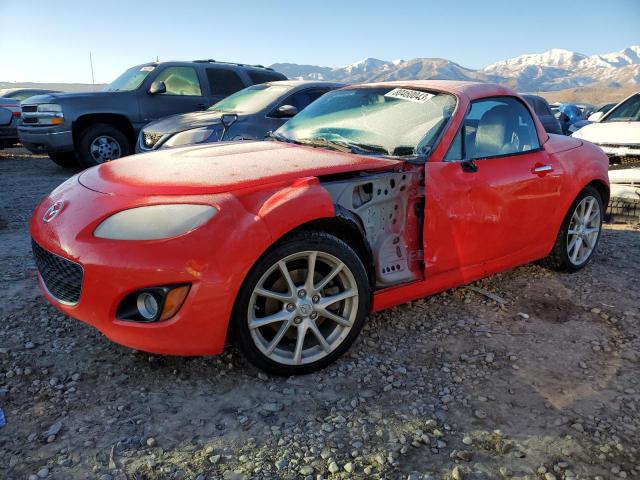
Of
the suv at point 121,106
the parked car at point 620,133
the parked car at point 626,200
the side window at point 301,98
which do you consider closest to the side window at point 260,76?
the suv at point 121,106

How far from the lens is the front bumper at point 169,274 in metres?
2.19

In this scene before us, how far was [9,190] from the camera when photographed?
729 cm

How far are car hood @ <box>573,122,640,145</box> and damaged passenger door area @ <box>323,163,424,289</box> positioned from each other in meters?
5.15

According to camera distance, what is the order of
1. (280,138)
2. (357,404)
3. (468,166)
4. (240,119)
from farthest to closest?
1. (240,119)
2. (280,138)
3. (468,166)
4. (357,404)

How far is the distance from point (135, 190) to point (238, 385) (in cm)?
107

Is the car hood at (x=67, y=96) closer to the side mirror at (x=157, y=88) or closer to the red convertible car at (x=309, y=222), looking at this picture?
the side mirror at (x=157, y=88)

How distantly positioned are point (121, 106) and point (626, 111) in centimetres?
783

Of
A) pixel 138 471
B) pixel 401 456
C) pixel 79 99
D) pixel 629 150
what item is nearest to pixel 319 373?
pixel 401 456

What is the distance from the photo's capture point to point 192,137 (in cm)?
617

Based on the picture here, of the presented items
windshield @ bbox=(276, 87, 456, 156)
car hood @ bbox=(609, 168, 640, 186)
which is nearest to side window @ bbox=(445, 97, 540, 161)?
windshield @ bbox=(276, 87, 456, 156)

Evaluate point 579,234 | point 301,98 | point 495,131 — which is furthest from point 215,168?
point 301,98

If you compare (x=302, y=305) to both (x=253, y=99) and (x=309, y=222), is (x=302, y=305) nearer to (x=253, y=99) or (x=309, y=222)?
(x=309, y=222)

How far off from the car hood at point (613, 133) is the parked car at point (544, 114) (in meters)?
2.91

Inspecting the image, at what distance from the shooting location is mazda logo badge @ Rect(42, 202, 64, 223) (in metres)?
2.54
